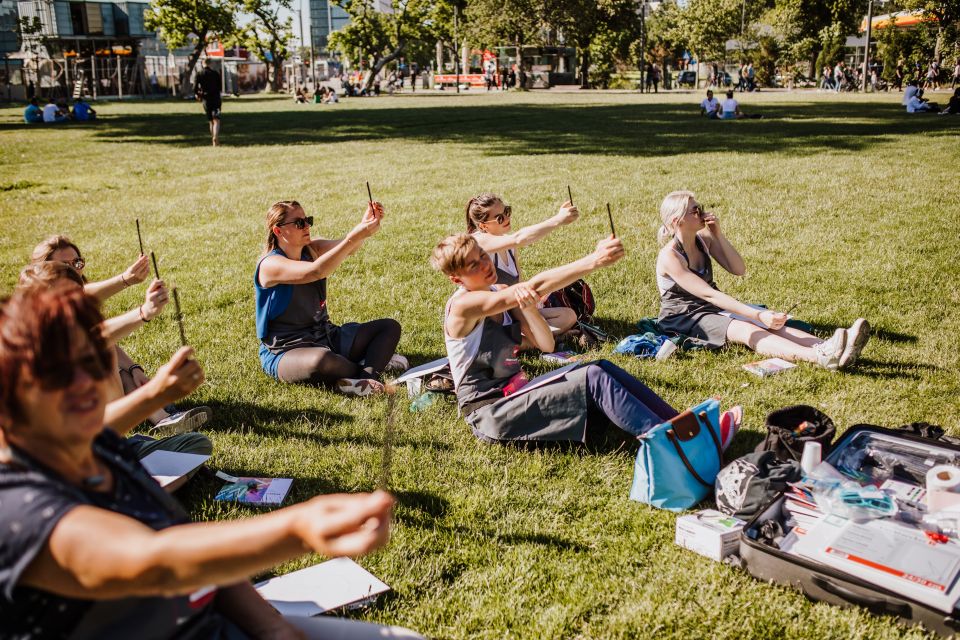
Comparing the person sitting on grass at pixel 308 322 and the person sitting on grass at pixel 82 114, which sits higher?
the person sitting on grass at pixel 82 114

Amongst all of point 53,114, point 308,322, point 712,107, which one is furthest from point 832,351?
point 53,114

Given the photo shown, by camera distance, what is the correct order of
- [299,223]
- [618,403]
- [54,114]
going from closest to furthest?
[618,403] → [299,223] → [54,114]

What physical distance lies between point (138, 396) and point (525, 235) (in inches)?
154

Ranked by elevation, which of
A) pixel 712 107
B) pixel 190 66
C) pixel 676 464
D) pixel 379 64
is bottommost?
pixel 676 464

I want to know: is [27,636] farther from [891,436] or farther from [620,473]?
[891,436]

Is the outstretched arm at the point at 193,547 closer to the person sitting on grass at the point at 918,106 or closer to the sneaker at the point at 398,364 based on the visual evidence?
the sneaker at the point at 398,364

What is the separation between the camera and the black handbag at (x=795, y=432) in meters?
3.99

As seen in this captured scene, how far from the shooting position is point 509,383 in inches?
178

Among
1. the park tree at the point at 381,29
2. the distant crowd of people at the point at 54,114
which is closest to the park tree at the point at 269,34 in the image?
the park tree at the point at 381,29

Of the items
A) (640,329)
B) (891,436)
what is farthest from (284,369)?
(891,436)

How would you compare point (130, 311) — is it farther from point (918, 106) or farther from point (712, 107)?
point (918, 106)

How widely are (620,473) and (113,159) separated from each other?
16.4 metres

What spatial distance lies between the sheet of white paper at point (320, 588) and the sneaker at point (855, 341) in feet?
12.3

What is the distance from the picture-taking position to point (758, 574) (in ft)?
10.7
